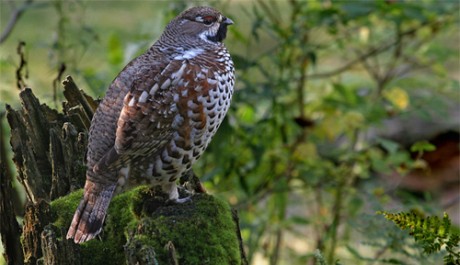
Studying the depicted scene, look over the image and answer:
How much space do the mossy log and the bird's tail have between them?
0.31ft

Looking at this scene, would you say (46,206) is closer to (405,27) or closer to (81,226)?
(81,226)

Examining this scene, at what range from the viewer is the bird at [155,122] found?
4074 mm

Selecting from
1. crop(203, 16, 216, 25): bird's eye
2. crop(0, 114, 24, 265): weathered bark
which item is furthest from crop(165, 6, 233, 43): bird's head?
crop(0, 114, 24, 265): weathered bark

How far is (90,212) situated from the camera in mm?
3895

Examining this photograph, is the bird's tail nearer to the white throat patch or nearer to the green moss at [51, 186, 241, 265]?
the green moss at [51, 186, 241, 265]

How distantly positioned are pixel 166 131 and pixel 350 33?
2.86 meters

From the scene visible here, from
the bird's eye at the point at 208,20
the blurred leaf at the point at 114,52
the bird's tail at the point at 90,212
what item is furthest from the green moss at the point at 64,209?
the blurred leaf at the point at 114,52

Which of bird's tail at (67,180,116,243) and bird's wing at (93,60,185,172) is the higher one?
bird's wing at (93,60,185,172)

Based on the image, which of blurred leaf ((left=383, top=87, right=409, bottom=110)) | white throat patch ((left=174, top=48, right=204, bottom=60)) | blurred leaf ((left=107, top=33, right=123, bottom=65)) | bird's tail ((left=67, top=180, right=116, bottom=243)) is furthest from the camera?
blurred leaf ((left=107, top=33, right=123, bottom=65))

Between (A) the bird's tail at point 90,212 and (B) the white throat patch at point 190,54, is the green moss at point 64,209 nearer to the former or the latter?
(A) the bird's tail at point 90,212

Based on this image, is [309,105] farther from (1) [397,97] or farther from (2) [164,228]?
(2) [164,228]

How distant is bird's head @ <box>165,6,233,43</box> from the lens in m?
4.52

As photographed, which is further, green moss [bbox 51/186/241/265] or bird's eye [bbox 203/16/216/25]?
bird's eye [bbox 203/16/216/25]

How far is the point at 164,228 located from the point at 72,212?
0.61 metres
